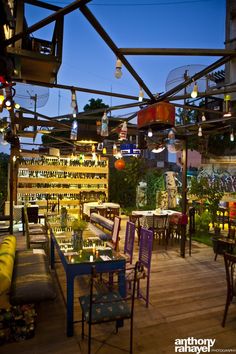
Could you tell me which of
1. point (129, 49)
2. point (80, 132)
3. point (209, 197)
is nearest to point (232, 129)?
point (209, 197)

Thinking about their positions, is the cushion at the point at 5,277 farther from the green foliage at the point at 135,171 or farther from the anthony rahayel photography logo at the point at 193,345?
the green foliage at the point at 135,171

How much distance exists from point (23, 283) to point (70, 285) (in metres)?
0.55

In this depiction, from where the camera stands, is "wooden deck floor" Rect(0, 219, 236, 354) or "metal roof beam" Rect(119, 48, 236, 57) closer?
"metal roof beam" Rect(119, 48, 236, 57)

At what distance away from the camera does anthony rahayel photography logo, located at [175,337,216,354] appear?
2824mm

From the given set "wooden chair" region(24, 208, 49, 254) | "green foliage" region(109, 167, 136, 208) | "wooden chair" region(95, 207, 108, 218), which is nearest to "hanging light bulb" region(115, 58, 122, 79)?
"wooden chair" region(24, 208, 49, 254)

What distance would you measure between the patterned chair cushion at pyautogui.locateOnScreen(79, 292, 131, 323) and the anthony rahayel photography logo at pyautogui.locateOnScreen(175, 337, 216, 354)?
75cm

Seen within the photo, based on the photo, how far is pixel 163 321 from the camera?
333 cm

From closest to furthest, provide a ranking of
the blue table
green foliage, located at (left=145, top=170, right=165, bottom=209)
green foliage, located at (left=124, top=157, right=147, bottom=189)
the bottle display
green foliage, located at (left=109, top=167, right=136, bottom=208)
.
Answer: the blue table
the bottle display
green foliage, located at (left=145, top=170, right=165, bottom=209)
green foliage, located at (left=124, top=157, right=147, bottom=189)
green foliage, located at (left=109, top=167, right=136, bottom=208)

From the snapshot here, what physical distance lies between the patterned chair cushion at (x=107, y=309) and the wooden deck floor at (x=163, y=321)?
46cm

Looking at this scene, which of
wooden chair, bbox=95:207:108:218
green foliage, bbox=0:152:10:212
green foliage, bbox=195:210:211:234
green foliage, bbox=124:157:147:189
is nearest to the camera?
green foliage, bbox=195:210:211:234

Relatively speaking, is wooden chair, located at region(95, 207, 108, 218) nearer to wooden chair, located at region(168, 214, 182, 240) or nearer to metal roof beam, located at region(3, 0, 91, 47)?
wooden chair, located at region(168, 214, 182, 240)

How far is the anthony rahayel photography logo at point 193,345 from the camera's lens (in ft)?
9.27

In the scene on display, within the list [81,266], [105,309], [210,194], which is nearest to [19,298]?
[81,266]

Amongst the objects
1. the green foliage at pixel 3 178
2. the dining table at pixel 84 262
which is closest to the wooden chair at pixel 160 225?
the dining table at pixel 84 262
